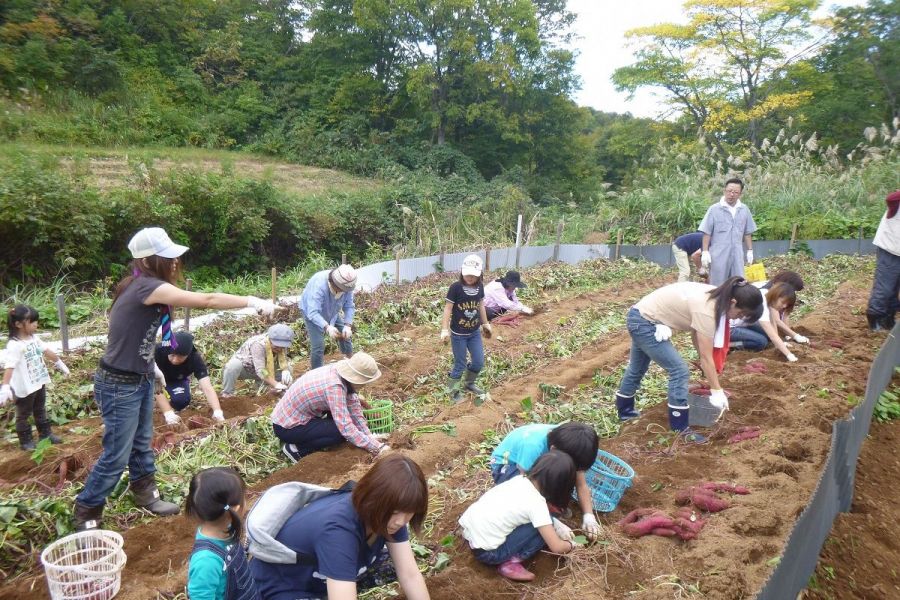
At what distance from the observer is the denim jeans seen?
4.74 meters

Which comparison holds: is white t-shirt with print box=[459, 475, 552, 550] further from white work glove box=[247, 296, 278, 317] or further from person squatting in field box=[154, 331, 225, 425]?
person squatting in field box=[154, 331, 225, 425]

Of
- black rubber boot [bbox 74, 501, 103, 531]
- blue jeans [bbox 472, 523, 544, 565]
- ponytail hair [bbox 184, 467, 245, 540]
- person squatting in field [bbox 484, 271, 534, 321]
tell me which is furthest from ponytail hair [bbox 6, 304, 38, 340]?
person squatting in field [bbox 484, 271, 534, 321]

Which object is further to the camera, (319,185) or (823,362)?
(319,185)

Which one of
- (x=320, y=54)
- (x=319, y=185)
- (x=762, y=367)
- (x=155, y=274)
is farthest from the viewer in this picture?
(x=320, y=54)

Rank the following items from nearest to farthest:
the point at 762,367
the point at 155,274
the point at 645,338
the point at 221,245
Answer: the point at 155,274 → the point at 645,338 → the point at 762,367 → the point at 221,245

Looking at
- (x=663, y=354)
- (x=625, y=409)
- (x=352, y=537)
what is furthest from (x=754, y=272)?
(x=352, y=537)

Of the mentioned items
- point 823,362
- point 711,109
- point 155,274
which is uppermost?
point 711,109

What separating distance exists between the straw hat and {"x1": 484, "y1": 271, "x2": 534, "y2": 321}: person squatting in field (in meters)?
5.47

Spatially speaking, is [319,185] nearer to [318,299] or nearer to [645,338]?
[318,299]

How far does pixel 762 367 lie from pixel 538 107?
24342 mm

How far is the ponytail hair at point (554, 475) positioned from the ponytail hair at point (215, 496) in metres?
1.47

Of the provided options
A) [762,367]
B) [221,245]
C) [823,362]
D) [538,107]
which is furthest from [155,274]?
[538,107]

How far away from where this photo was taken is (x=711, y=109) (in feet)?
89.0

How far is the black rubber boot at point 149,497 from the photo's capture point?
4086mm
